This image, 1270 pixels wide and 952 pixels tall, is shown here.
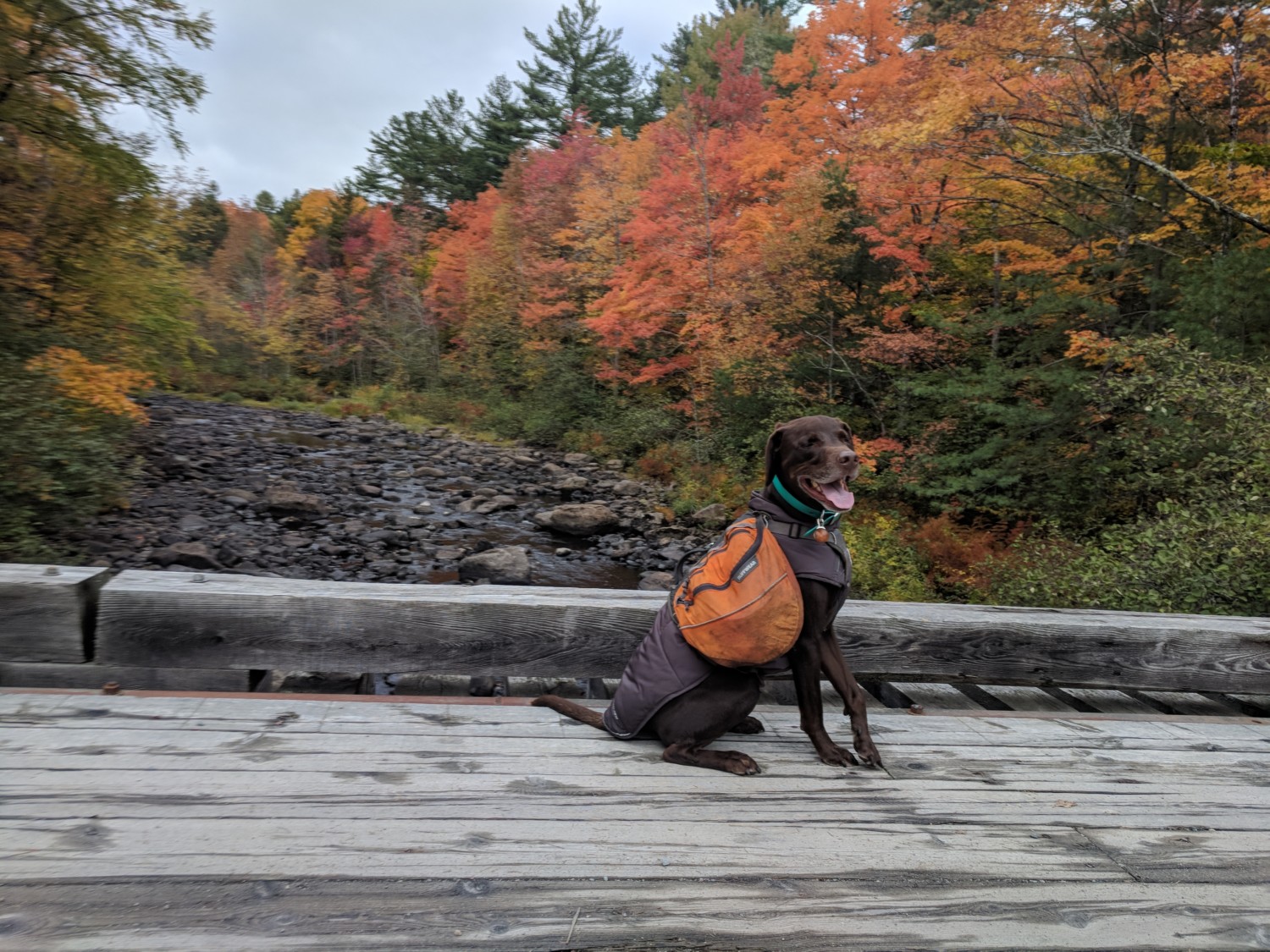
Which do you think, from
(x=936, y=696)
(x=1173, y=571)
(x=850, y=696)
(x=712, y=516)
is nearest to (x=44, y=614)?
(x=850, y=696)

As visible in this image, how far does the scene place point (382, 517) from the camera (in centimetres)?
1111

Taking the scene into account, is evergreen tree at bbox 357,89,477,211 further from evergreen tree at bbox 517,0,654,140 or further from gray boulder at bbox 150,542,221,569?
gray boulder at bbox 150,542,221,569

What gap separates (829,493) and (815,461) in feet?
0.34

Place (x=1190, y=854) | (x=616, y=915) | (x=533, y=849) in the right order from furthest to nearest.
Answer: (x=1190, y=854)
(x=533, y=849)
(x=616, y=915)

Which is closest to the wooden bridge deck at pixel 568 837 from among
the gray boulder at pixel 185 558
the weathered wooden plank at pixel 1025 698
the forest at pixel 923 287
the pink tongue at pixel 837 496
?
the weathered wooden plank at pixel 1025 698

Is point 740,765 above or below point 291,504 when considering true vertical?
above

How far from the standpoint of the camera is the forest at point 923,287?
Result: 21.8 feet

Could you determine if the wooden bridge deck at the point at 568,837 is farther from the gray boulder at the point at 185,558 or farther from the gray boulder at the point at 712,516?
the gray boulder at the point at 712,516

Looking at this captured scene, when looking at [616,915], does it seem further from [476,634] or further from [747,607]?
[476,634]

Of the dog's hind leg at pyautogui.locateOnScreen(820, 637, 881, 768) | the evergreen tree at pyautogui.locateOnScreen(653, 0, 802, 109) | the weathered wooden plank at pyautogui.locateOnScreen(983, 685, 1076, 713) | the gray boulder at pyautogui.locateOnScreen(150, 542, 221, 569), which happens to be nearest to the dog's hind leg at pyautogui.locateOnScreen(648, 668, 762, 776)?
the dog's hind leg at pyautogui.locateOnScreen(820, 637, 881, 768)

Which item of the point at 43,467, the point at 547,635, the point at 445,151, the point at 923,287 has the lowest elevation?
the point at 43,467

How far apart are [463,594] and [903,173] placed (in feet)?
34.2

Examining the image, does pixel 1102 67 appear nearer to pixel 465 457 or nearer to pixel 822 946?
pixel 822 946

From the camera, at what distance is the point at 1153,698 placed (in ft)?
9.41
